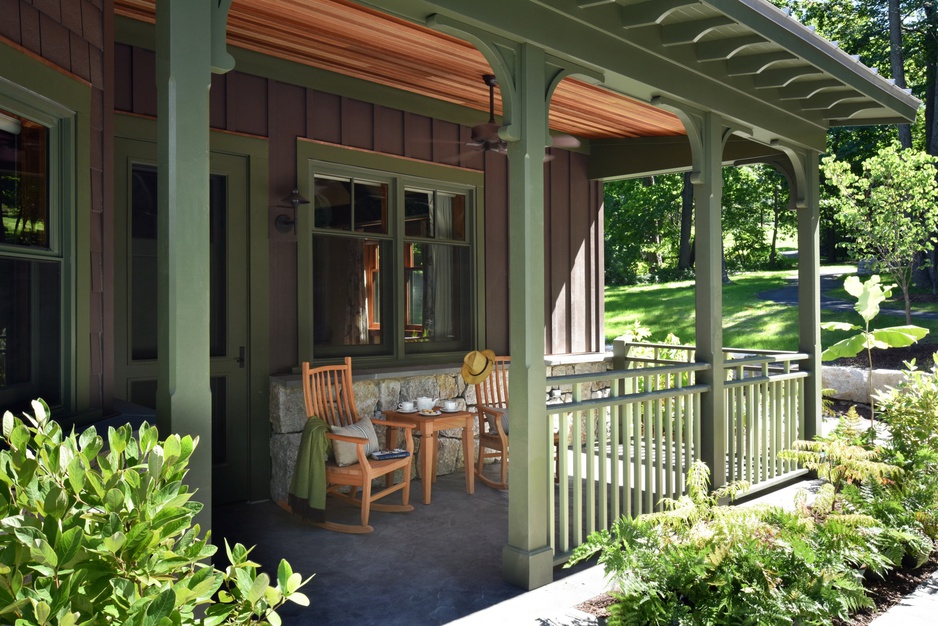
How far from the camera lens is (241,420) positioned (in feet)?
16.2

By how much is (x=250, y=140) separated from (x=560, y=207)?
3324mm

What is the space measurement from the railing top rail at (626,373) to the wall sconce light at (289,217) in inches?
82.1

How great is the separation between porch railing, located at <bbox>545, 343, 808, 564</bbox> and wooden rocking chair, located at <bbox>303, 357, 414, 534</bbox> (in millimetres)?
1034

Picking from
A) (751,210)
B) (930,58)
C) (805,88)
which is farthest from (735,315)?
(805,88)

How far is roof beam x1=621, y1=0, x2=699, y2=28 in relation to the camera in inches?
148

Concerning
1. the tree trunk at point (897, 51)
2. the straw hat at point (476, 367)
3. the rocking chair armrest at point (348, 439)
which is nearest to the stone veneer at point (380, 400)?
the straw hat at point (476, 367)

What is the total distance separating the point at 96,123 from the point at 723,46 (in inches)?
137

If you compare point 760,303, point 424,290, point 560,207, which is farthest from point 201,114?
point 760,303

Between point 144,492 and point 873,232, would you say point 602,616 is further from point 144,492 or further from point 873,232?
point 873,232

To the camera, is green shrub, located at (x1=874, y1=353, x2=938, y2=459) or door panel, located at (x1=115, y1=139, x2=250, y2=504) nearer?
door panel, located at (x1=115, y1=139, x2=250, y2=504)

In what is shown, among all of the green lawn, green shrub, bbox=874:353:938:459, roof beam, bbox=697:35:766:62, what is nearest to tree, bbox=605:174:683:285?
the green lawn

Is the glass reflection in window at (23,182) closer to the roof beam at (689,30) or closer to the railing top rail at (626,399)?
the railing top rail at (626,399)

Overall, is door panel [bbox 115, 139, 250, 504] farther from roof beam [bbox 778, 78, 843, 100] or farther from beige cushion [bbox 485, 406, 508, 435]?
roof beam [bbox 778, 78, 843, 100]

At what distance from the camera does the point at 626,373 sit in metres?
4.25
